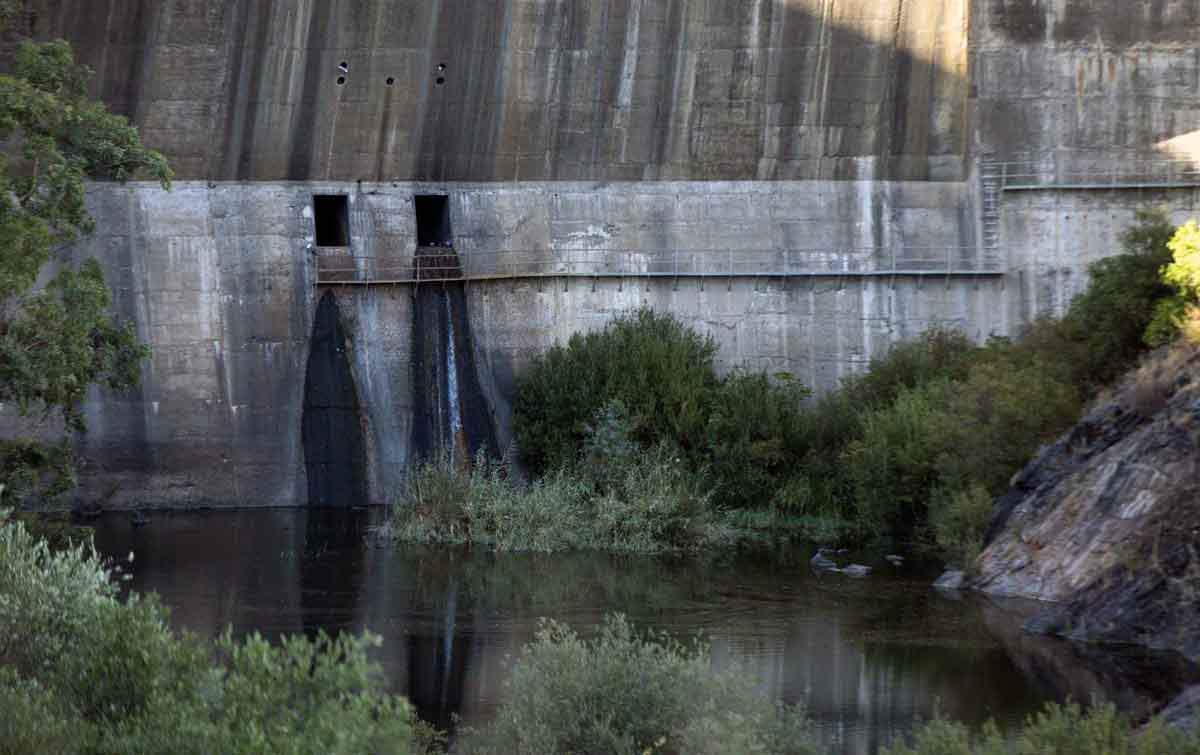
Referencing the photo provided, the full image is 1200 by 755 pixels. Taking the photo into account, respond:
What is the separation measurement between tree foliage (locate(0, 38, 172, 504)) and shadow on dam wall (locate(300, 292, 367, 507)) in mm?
8810

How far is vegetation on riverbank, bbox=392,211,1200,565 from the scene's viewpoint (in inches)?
1188

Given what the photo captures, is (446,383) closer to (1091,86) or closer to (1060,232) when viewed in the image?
(1060,232)

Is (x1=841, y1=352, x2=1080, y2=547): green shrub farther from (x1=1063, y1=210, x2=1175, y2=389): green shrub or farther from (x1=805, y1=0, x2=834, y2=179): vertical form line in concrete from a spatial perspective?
(x1=805, y1=0, x2=834, y2=179): vertical form line in concrete

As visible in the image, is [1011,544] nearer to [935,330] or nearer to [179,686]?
[935,330]

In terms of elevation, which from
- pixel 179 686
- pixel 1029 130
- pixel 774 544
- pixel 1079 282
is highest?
pixel 1029 130

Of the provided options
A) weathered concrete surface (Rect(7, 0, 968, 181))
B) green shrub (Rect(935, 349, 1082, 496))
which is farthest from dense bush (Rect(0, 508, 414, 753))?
weathered concrete surface (Rect(7, 0, 968, 181))

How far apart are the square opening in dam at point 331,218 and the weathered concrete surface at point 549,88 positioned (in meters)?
0.68

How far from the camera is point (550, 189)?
41.4 metres

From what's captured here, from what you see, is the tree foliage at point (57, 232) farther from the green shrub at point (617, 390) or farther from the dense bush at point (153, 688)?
the dense bush at point (153, 688)

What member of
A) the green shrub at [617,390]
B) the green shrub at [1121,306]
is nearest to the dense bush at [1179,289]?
the green shrub at [1121,306]

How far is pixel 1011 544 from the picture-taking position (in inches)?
1115

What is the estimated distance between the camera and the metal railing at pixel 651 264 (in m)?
40.2

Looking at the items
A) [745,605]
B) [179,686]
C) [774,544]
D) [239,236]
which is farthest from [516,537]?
[179,686]

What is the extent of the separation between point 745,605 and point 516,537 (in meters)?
7.79
